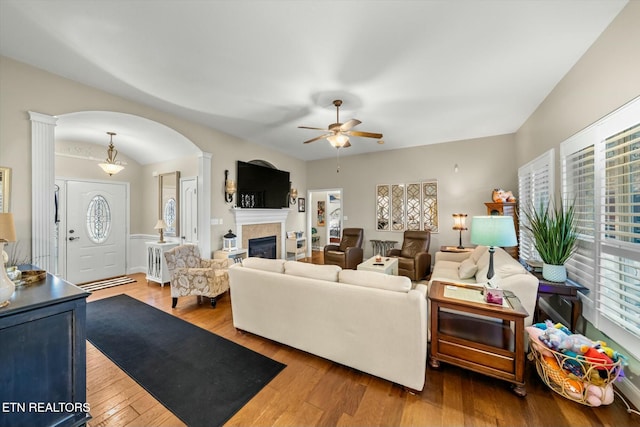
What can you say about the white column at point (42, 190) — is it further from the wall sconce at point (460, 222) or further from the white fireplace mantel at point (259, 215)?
the wall sconce at point (460, 222)

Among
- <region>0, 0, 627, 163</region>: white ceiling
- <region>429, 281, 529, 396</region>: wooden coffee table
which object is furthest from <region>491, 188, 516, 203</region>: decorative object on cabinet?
<region>429, 281, 529, 396</region>: wooden coffee table

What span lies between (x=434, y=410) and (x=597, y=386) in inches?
43.5

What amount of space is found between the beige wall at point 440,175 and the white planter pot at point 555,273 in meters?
2.97

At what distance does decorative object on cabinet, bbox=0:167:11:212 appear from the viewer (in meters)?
2.36

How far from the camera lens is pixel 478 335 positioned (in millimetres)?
1986

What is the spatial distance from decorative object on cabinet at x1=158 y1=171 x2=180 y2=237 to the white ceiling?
4.63 feet

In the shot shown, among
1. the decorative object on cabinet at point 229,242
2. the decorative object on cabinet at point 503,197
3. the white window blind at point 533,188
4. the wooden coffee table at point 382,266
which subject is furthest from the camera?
the decorative object on cabinet at point 229,242

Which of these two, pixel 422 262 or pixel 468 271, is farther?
pixel 422 262

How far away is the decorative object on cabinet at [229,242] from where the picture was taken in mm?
4562

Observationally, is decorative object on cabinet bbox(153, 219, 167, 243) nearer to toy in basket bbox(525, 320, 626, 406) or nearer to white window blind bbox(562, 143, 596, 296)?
toy in basket bbox(525, 320, 626, 406)

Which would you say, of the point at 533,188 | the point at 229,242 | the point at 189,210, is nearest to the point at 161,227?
the point at 189,210

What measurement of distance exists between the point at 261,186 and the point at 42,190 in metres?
3.38

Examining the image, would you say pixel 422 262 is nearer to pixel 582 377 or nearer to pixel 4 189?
pixel 582 377

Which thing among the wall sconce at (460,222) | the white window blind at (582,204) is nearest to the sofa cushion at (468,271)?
the white window blind at (582,204)
